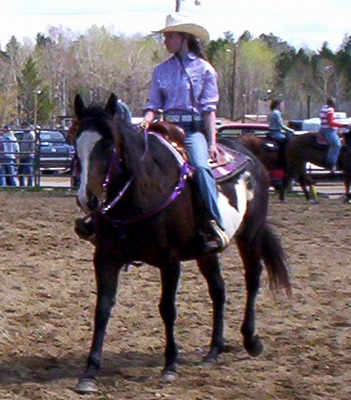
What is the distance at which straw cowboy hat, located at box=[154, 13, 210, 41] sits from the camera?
6.20 m

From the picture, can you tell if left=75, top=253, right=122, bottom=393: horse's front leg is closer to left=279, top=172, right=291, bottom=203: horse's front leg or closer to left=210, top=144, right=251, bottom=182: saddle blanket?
left=210, top=144, right=251, bottom=182: saddle blanket

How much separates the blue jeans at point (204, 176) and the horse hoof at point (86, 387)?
1.33 metres

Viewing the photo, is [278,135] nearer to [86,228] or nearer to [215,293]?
[215,293]

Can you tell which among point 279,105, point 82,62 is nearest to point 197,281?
point 279,105

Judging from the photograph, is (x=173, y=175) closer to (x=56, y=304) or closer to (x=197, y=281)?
(x=56, y=304)

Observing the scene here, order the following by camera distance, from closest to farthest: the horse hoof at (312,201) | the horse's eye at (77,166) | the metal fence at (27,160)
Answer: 1. the horse's eye at (77,166)
2. the horse hoof at (312,201)
3. the metal fence at (27,160)

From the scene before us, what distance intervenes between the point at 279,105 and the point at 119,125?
1509 centimetres

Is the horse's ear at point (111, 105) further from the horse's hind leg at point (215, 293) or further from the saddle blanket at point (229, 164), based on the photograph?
the horse's hind leg at point (215, 293)

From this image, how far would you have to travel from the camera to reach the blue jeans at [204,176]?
6.04 meters

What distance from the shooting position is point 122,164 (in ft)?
18.3

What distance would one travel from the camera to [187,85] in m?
6.24

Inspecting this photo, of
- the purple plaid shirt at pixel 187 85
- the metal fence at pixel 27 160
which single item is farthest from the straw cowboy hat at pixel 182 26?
the metal fence at pixel 27 160

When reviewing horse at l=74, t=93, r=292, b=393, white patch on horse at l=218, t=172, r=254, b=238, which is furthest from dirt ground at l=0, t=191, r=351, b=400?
white patch on horse at l=218, t=172, r=254, b=238

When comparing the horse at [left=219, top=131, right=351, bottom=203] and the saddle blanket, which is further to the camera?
the horse at [left=219, top=131, right=351, bottom=203]
